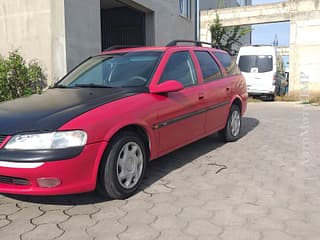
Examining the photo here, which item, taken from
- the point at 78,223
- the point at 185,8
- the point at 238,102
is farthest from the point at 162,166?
the point at 185,8

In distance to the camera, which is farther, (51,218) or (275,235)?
(51,218)

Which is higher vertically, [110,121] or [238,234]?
[110,121]

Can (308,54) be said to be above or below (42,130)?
above

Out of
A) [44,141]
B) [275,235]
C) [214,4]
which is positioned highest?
[214,4]

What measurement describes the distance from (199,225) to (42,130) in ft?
5.19

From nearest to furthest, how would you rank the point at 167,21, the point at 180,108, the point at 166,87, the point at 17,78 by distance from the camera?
1. the point at 166,87
2. the point at 180,108
3. the point at 17,78
4. the point at 167,21

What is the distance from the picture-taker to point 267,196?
4.11 meters

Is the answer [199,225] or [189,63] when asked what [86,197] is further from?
[189,63]

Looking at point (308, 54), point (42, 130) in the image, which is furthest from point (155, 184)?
point (308, 54)

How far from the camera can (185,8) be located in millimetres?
17828

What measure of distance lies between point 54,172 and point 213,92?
2.99 metres

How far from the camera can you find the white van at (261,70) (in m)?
16.6

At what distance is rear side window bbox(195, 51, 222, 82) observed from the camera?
5.81 metres

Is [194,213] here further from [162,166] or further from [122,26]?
[122,26]
